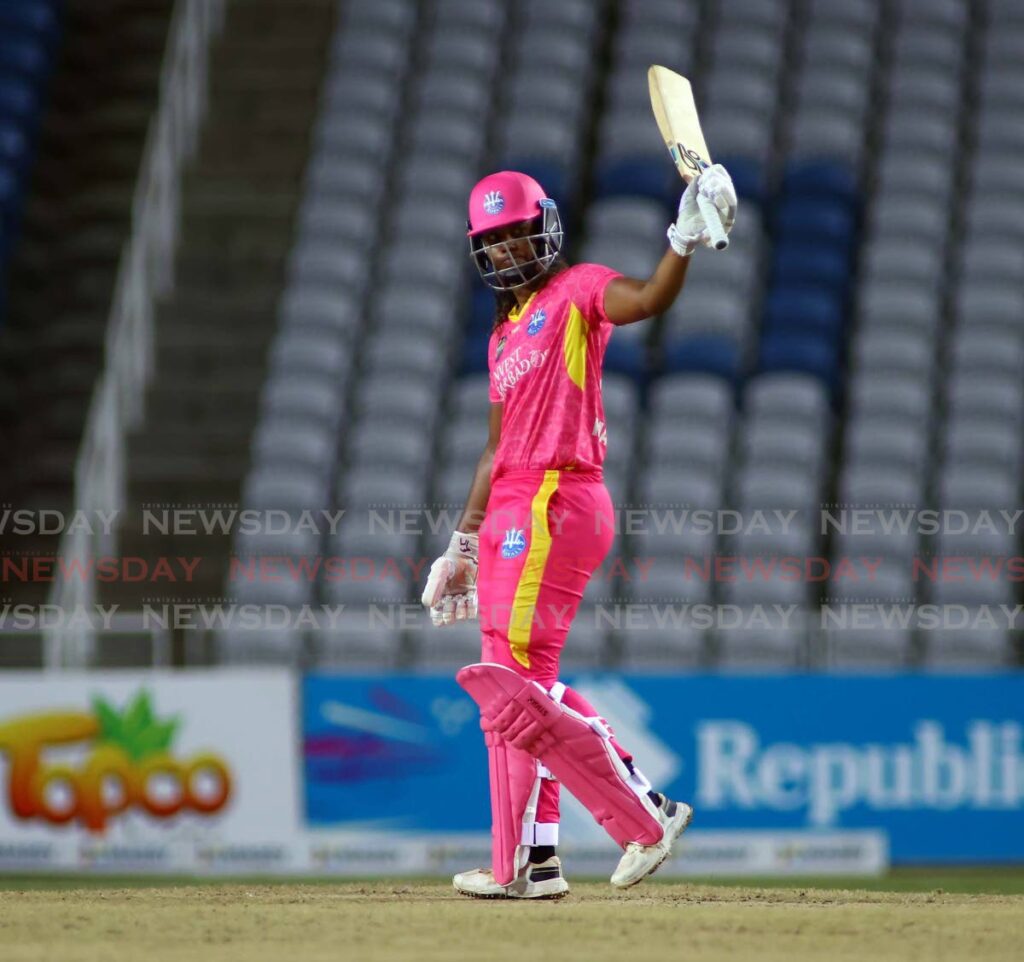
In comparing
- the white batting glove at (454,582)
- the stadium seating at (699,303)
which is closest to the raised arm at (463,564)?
the white batting glove at (454,582)

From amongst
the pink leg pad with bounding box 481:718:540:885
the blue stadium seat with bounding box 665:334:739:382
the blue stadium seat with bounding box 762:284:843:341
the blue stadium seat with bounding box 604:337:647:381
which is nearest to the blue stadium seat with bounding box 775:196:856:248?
the blue stadium seat with bounding box 762:284:843:341

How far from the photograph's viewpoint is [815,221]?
14.4 metres

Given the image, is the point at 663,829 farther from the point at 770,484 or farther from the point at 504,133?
the point at 504,133

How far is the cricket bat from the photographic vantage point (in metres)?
5.26

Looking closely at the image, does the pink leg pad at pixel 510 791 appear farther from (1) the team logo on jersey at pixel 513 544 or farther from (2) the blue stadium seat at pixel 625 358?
(2) the blue stadium seat at pixel 625 358

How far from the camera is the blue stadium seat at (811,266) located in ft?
46.2

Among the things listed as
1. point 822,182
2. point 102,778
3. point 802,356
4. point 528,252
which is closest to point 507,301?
point 528,252

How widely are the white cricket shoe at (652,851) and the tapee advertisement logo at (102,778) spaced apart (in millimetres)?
4735

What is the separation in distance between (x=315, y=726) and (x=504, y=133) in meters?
6.76

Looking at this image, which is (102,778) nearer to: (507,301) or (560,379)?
(507,301)

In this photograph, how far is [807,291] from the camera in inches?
549

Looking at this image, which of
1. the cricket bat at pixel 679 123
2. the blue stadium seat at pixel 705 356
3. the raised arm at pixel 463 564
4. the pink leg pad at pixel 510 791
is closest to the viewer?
the cricket bat at pixel 679 123

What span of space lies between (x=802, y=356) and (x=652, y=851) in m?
8.31

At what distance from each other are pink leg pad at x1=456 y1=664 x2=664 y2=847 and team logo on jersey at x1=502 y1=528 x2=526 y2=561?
0.34 m
